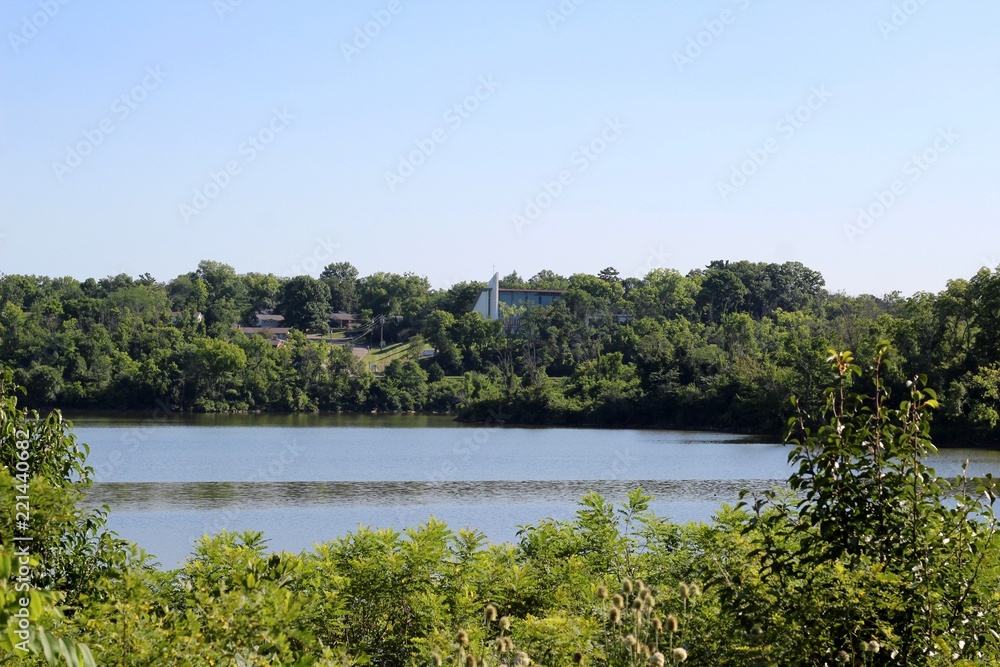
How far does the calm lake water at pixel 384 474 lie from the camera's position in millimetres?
23312

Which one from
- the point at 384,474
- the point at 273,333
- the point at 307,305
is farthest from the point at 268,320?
the point at 384,474

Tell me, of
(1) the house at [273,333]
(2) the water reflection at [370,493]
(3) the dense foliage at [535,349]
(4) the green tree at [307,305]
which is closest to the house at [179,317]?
(3) the dense foliage at [535,349]

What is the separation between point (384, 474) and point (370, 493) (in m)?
5.46

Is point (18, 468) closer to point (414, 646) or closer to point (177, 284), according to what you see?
point (414, 646)

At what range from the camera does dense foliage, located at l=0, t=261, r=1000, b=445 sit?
48094mm

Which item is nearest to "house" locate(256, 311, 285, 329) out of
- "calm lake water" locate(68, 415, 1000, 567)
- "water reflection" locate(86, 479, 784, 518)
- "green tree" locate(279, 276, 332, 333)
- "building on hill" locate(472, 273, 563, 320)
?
"green tree" locate(279, 276, 332, 333)

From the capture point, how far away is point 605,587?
459cm

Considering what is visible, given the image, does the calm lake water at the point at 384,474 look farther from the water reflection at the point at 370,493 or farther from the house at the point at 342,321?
the house at the point at 342,321

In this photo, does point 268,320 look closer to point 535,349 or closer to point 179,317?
point 179,317

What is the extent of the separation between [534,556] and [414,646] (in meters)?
1.54

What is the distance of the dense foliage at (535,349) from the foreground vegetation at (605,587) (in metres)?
38.4

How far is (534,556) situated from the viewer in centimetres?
771

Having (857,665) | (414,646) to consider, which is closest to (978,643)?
(857,665)

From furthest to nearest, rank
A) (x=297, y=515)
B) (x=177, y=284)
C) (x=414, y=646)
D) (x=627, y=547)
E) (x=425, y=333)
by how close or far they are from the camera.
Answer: (x=177, y=284) < (x=425, y=333) < (x=297, y=515) < (x=627, y=547) < (x=414, y=646)
